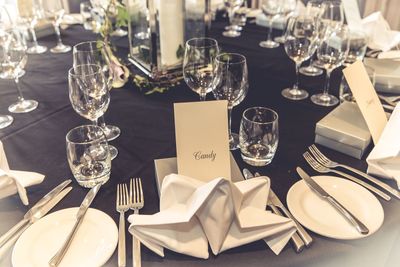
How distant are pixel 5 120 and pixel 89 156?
0.47m

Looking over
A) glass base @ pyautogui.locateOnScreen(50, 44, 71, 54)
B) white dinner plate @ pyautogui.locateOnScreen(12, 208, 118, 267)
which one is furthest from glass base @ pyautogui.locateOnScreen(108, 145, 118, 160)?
glass base @ pyautogui.locateOnScreen(50, 44, 71, 54)

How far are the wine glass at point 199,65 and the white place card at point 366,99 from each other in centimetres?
33

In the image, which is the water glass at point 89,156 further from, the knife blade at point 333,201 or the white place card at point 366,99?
the white place card at point 366,99

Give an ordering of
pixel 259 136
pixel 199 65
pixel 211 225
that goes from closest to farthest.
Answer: pixel 211 225 < pixel 259 136 < pixel 199 65

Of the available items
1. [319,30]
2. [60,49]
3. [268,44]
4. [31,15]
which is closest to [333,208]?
[319,30]

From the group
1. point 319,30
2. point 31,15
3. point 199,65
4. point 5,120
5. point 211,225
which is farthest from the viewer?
point 31,15

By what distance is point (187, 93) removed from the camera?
1.30 meters

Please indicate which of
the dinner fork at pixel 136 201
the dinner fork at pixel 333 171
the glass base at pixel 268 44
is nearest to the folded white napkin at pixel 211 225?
the dinner fork at pixel 136 201

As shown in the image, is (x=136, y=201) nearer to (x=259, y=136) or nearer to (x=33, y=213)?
(x=33, y=213)

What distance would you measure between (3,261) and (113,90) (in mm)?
766

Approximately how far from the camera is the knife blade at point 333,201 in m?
0.71

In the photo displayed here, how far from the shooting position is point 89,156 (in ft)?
2.74

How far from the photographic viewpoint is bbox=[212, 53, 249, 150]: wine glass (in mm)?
944

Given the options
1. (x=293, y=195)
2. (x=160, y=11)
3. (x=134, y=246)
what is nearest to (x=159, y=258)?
(x=134, y=246)
